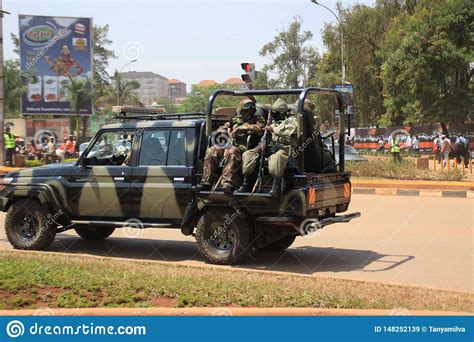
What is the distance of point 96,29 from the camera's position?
268 ft

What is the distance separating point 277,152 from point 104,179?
2.78m

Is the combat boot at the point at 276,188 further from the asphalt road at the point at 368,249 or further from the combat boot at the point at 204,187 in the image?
the asphalt road at the point at 368,249

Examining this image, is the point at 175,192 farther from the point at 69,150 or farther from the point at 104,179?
the point at 69,150

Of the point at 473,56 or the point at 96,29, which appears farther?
the point at 96,29

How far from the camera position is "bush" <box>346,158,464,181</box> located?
748 inches

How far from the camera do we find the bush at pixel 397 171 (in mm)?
19003

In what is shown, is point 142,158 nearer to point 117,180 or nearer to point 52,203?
point 117,180

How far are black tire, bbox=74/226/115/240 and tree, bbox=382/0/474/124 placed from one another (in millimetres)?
31290

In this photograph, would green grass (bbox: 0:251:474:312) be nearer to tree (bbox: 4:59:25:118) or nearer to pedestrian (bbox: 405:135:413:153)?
pedestrian (bbox: 405:135:413:153)

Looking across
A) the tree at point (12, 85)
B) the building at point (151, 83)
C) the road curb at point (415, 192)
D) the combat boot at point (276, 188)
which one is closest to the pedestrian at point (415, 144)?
the road curb at point (415, 192)

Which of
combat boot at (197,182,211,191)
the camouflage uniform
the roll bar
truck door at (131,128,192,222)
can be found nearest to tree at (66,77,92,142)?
truck door at (131,128,192,222)

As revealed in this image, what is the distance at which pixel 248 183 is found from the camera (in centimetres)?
796

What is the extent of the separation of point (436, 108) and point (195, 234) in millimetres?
33938
